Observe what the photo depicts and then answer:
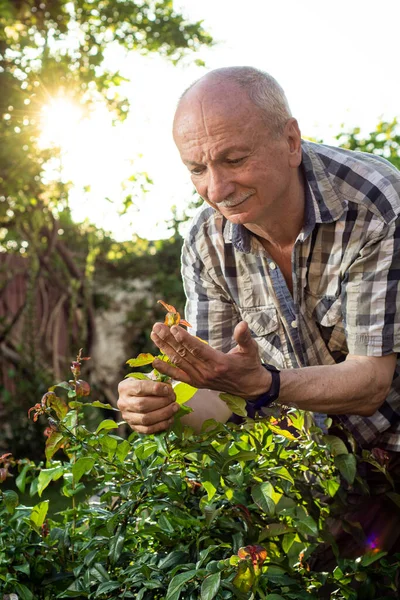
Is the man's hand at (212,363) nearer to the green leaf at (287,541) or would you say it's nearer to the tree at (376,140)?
the green leaf at (287,541)

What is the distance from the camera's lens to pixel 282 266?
254cm

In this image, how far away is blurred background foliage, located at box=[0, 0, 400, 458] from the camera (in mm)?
6406

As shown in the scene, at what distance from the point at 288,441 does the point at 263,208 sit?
658mm

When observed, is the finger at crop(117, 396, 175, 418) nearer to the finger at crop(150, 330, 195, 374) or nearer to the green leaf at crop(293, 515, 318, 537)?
the finger at crop(150, 330, 195, 374)

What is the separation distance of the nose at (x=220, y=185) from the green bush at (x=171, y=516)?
607 millimetres

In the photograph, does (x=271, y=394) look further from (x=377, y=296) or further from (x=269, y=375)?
Result: (x=377, y=296)

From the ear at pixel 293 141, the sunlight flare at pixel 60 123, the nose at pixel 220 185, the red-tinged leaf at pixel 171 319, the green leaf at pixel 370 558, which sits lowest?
the green leaf at pixel 370 558

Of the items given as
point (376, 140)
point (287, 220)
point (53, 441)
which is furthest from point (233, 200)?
point (376, 140)

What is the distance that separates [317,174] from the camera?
8.02 ft

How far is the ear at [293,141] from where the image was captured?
7.54 ft

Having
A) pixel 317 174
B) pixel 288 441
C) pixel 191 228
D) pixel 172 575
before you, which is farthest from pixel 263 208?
pixel 172 575

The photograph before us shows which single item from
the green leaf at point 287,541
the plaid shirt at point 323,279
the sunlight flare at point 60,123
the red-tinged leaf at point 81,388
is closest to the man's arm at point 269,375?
the plaid shirt at point 323,279

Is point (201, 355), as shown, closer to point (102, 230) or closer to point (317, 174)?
point (317, 174)

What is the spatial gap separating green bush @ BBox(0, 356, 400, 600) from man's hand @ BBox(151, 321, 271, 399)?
111mm
